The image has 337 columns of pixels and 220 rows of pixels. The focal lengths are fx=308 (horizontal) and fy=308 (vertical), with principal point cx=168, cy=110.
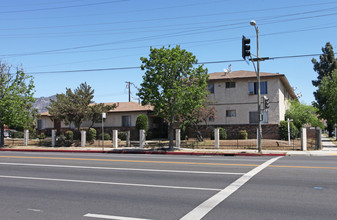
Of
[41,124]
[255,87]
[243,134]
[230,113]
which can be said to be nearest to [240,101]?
[230,113]

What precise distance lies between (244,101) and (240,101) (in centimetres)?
41

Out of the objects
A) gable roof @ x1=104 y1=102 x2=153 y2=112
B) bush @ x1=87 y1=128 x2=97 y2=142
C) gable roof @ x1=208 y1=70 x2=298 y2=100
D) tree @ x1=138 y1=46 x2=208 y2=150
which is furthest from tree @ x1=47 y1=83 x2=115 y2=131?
gable roof @ x1=208 y1=70 x2=298 y2=100

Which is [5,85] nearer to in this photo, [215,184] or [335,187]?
[215,184]

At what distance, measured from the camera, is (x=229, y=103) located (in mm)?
32344

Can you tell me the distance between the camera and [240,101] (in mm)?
31969

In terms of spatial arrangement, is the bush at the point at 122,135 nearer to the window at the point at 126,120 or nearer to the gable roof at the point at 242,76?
the window at the point at 126,120

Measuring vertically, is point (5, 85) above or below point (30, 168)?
above

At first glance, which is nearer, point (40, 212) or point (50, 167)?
point (40, 212)

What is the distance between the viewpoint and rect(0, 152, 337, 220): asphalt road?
625 centimetres

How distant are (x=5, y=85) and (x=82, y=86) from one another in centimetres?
715

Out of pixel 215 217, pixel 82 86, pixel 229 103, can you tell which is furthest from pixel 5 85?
pixel 215 217

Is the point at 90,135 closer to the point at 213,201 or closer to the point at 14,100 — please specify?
the point at 14,100

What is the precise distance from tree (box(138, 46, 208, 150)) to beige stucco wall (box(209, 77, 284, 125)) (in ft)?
25.9

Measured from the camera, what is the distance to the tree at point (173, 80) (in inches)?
884
